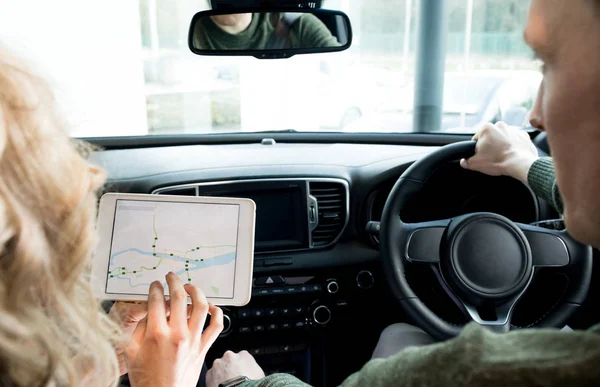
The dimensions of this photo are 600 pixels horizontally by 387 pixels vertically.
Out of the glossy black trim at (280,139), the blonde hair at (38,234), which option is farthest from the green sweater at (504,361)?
the glossy black trim at (280,139)

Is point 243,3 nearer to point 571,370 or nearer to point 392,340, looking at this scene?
point 392,340

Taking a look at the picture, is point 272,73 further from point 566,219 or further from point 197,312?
point 566,219

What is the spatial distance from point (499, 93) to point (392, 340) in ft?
5.79

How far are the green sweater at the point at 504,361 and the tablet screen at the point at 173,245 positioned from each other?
0.90 metres

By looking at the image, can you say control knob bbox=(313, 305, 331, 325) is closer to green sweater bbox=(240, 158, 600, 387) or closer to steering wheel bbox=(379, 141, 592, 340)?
steering wheel bbox=(379, 141, 592, 340)

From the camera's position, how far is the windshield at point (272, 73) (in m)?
3.19

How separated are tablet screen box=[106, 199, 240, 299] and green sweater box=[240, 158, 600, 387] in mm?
901

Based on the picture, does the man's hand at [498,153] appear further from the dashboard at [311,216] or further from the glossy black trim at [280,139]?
the glossy black trim at [280,139]

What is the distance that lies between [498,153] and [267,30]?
37.7 inches

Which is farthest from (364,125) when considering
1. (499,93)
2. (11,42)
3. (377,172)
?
(11,42)

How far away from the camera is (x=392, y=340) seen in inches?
96.4

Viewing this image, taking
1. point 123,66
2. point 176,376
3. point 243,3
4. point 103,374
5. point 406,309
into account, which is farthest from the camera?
point 123,66

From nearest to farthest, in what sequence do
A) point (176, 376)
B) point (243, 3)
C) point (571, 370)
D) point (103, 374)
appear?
point (571, 370) → point (103, 374) → point (176, 376) → point (243, 3)

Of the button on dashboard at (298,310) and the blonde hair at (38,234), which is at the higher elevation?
the blonde hair at (38,234)
